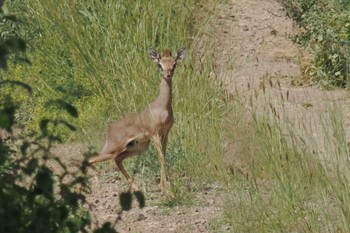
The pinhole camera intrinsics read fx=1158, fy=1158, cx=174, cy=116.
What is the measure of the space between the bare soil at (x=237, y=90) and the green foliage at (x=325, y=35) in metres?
0.31

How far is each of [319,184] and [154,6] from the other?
504cm

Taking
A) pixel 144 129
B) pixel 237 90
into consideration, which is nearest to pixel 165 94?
pixel 144 129

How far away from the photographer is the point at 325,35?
1314cm

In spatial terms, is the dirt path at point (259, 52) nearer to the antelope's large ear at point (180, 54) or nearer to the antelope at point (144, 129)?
the antelope's large ear at point (180, 54)

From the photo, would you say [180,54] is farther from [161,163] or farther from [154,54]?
[161,163]

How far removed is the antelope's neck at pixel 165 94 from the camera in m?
9.64

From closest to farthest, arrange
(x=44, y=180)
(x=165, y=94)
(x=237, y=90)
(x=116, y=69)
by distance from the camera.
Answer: (x=44, y=180), (x=165, y=94), (x=237, y=90), (x=116, y=69)

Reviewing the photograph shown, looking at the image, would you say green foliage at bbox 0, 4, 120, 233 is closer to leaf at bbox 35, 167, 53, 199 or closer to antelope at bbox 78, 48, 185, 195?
leaf at bbox 35, 167, 53, 199

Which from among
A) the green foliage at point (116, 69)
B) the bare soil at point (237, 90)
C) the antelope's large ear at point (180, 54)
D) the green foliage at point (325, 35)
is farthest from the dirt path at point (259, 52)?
the antelope's large ear at point (180, 54)

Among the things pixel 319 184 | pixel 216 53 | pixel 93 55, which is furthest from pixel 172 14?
pixel 319 184

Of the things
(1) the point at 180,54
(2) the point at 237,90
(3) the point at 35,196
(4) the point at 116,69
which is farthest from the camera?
(4) the point at 116,69

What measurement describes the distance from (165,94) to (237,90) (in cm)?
105

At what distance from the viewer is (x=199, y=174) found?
30.5 ft

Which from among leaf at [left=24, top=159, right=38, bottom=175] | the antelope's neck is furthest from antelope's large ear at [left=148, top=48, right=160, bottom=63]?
leaf at [left=24, top=159, right=38, bottom=175]
